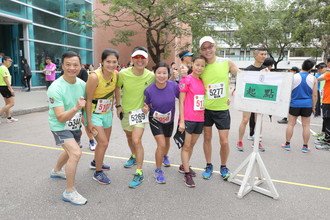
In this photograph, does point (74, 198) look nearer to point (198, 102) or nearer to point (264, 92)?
point (198, 102)

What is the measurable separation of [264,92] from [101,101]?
208 centimetres

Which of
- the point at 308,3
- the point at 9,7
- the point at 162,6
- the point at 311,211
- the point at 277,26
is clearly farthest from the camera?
the point at 277,26

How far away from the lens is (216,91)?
157 inches

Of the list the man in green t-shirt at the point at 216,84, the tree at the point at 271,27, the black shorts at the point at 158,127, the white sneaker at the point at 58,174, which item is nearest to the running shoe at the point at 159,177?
the black shorts at the point at 158,127

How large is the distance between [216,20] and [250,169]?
13.9 meters

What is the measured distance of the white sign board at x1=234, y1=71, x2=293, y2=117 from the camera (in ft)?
11.4

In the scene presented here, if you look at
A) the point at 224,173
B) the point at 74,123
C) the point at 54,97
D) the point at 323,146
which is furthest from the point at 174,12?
the point at 54,97

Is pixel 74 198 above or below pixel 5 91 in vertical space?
below

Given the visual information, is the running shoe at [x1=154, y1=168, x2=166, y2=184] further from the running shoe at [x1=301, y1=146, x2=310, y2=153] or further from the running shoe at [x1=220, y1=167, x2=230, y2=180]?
the running shoe at [x1=301, y1=146, x2=310, y2=153]

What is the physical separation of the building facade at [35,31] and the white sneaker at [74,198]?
38.9 feet

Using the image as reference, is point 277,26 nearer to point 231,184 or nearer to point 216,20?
point 216,20

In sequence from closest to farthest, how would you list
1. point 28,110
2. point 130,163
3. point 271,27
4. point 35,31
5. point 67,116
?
point 67,116, point 130,163, point 28,110, point 35,31, point 271,27

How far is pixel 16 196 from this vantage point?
356cm

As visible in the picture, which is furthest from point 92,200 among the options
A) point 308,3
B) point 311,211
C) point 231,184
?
point 308,3
